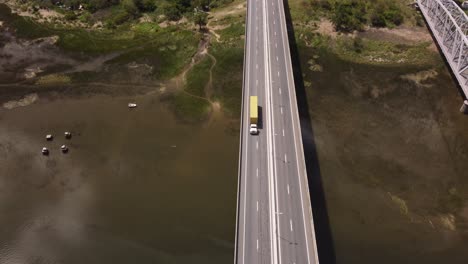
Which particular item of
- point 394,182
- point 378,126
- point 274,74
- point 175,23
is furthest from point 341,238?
point 175,23

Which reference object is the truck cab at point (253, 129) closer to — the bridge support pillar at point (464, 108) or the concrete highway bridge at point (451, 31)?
the concrete highway bridge at point (451, 31)

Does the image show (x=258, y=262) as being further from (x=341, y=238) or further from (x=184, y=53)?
(x=184, y=53)

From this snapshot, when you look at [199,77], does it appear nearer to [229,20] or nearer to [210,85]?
[210,85]

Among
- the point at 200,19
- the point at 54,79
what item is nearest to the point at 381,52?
the point at 200,19

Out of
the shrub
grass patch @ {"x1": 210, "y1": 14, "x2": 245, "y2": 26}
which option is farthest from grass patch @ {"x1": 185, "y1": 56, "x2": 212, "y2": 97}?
the shrub

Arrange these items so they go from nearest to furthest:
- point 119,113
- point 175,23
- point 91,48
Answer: point 119,113 < point 91,48 < point 175,23

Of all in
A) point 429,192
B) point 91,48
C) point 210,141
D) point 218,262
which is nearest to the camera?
point 218,262

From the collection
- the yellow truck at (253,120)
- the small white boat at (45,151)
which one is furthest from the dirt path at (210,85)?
the small white boat at (45,151)

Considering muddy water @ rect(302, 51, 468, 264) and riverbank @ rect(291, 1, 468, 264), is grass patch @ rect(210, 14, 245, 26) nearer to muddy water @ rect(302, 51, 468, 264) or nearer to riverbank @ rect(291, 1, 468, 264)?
riverbank @ rect(291, 1, 468, 264)
